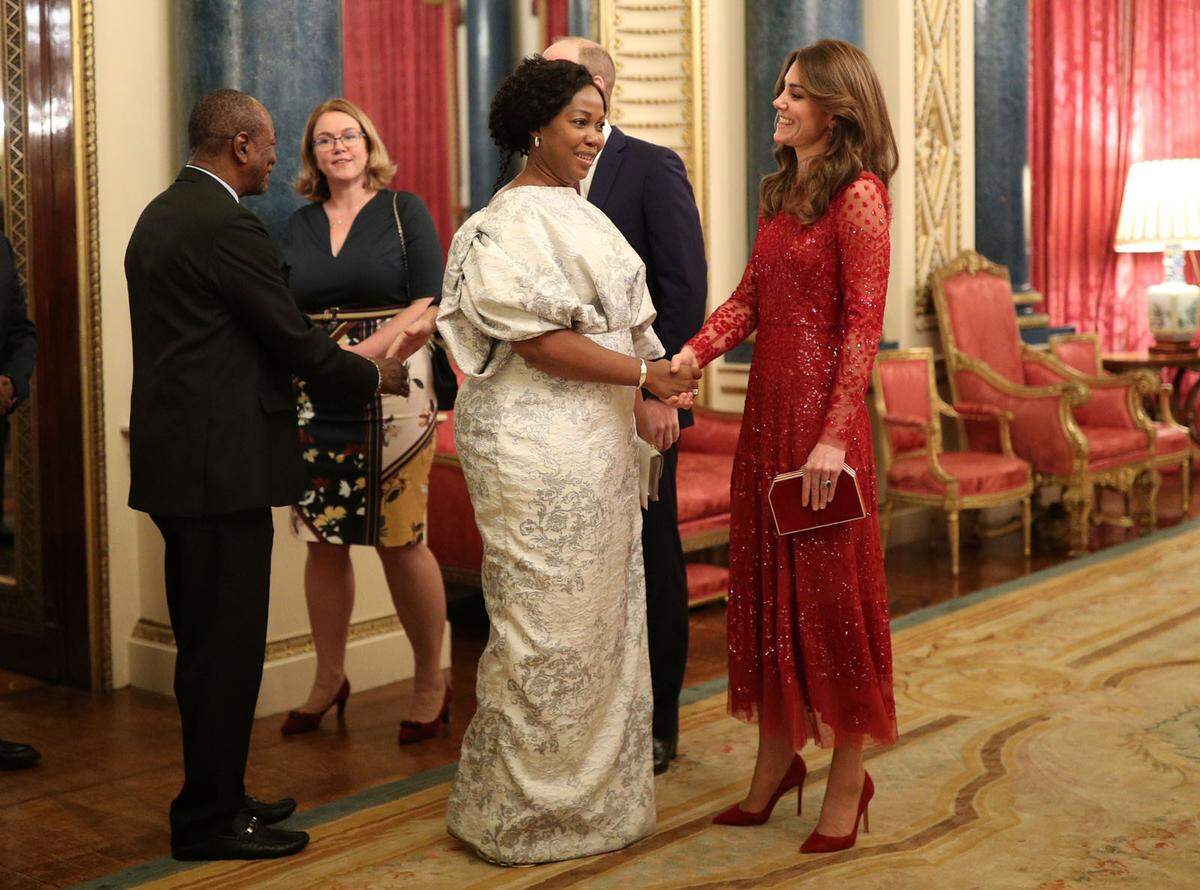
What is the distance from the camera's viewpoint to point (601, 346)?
8.84 feet

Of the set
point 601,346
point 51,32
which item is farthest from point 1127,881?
point 51,32

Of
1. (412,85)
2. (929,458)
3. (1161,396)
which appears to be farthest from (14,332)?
A: (1161,396)

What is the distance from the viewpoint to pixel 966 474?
19.8ft

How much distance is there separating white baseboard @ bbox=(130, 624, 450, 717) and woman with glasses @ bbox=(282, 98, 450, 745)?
0.26 metres

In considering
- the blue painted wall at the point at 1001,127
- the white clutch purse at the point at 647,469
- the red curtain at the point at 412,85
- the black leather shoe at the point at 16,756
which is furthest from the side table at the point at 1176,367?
the black leather shoe at the point at 16,756

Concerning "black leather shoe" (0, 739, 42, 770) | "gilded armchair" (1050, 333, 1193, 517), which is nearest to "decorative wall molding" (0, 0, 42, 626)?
"black leather shoe" (0, 739, 42, 770)

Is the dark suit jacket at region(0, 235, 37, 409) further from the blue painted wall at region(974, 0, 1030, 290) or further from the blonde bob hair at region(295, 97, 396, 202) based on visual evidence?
the blue painted wall at region(974, 0, 1030, 290)

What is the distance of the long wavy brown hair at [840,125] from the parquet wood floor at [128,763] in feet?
5.53

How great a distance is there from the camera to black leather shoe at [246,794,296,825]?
3.08 m

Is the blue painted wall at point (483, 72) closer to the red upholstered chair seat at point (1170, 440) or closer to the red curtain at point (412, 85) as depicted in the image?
the red curtain at point (412, 85)

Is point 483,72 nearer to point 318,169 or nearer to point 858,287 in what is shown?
point 318,169

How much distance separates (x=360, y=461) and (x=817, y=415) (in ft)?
4.35

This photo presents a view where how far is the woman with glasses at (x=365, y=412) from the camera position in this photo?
3594 mm

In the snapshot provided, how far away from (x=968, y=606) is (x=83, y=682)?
310cm
